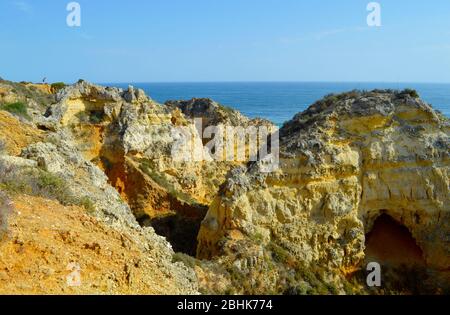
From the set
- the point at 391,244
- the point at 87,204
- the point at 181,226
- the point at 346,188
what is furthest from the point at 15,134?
the point at 391,244

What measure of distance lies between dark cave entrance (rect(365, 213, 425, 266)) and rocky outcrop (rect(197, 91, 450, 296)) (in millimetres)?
428

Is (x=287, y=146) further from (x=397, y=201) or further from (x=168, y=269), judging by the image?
(x=168, y=269)

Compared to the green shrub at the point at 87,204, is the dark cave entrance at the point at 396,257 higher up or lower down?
lower down

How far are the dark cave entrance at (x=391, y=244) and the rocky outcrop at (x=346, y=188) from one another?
43 cm

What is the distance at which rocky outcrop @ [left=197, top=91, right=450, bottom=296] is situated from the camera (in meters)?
17.4

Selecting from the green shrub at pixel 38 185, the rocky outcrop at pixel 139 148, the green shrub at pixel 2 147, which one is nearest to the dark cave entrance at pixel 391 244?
the rocky outcrop at pixel 139 148

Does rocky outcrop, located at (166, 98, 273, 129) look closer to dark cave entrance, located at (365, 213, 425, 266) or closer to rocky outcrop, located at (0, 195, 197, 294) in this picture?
dark cave entrance, located at (365, 213, 425, 266)

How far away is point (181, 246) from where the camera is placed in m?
20.9

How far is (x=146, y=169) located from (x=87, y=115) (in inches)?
210

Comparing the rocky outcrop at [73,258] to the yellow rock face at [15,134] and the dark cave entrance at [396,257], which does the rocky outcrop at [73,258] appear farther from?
the dark cave entrance at [396,257]

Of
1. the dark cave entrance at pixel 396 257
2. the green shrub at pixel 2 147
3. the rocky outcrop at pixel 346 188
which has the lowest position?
the dark cave entrance at pixel 396 257

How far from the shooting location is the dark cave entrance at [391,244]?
19250 mm

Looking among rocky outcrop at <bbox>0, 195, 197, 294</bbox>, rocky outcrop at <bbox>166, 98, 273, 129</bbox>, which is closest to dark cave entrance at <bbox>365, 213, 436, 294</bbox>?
rocky outcrop at <bbox>0, 195, 197, 294</bbox>
